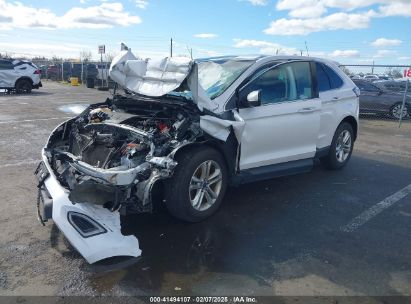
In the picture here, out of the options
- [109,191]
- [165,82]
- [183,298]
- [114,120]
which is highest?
[165,82]

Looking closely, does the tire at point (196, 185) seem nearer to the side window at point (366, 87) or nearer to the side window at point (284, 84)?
the side window at point (284, 84)

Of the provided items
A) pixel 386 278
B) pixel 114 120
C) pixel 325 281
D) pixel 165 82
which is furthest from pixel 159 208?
pixel 386 278

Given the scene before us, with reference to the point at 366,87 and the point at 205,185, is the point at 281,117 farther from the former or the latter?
the point at 366,87

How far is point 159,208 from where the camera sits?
4.76 metres

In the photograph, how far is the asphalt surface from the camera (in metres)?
3.25

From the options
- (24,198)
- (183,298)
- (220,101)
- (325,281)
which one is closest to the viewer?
(183,298)

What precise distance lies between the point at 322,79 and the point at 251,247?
10.3 ft

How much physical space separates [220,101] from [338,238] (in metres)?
1.92

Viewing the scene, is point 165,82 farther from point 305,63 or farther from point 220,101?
point 305,63

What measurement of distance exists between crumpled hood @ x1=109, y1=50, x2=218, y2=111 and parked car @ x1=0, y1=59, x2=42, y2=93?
16.9 m

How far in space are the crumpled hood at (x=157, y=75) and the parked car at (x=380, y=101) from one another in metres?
11.4

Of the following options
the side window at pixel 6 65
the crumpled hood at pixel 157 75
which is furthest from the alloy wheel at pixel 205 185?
the side window at pixel 6 65

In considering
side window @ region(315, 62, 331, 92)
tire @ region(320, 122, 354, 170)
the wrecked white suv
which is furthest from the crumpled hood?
tire @ region(320, 122, 354, 170)

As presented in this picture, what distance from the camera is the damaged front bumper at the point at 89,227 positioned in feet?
11.0
